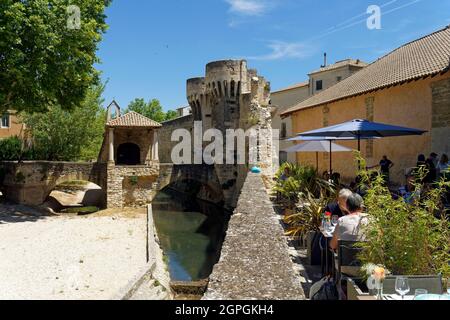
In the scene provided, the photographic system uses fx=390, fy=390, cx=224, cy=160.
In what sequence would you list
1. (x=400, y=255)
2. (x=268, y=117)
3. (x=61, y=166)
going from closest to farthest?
1. (x=400, y=255)
2. (x=268, y=117)
3. (x=61, y=166)

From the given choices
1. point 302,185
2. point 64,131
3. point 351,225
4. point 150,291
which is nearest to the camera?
point 351,225

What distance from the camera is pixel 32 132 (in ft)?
109

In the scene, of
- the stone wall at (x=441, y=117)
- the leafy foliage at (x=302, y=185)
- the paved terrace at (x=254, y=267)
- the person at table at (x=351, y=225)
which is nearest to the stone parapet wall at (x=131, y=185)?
the leafy foliage at (x=302, y=185)

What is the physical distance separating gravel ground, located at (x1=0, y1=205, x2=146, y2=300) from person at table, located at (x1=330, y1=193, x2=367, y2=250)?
7360 millimetres

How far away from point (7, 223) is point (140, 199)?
8498 mm

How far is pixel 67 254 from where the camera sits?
48.8 feet

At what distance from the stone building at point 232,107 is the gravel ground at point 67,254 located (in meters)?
7.57

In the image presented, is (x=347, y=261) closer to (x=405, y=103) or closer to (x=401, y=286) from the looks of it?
(x=401, y=286)

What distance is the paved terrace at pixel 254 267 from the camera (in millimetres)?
3219

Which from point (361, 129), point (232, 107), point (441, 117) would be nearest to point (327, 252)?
point (361, 129)

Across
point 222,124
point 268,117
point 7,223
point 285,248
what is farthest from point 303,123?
point 285,248

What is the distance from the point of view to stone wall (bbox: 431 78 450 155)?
12078mm

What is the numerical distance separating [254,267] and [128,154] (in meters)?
30.1
